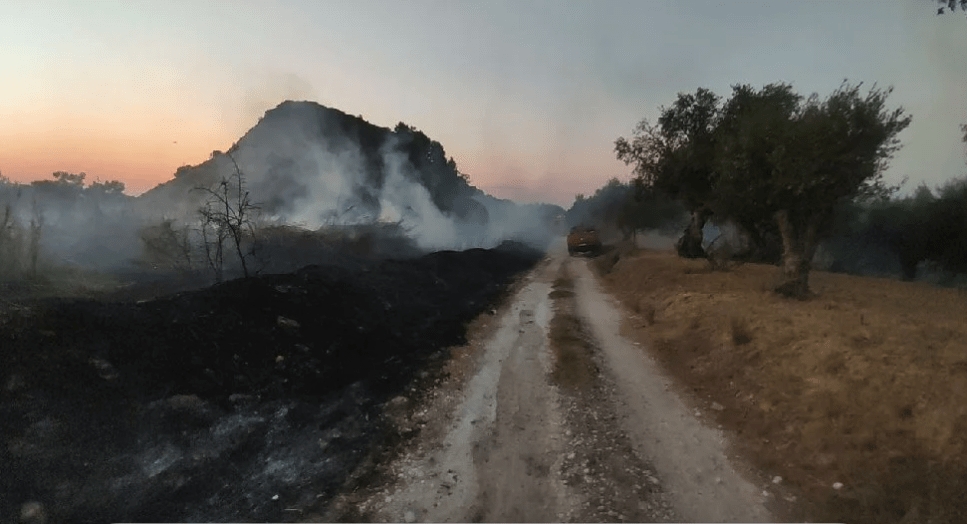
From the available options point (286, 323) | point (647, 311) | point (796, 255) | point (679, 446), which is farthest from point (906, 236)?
point (286, 323)

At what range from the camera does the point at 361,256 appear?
29281 millimetres

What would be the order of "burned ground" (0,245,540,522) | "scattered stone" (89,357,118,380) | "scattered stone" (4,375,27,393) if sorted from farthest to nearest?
"scattered stone" (89,357,118,380)
"scattered stone" (4,375,27,393)
"burned ground" (0,245,540,522)

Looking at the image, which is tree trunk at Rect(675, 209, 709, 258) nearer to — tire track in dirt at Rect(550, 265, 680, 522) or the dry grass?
the dry grass

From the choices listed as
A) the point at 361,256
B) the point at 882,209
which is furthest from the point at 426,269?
the point at 882,209

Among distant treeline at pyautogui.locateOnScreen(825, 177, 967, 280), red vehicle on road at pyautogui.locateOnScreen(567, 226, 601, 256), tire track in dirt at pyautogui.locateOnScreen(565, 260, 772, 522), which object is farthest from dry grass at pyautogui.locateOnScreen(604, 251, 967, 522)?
red vehicle on road at pyautogui.locateOnScreen(567, 226, 601, 256)

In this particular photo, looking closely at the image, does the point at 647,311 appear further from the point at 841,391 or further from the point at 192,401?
the point at 192,401

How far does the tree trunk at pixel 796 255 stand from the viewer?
53.5 ft

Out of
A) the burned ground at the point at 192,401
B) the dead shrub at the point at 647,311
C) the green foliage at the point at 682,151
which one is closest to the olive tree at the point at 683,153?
the green foliage at the point at 682,151

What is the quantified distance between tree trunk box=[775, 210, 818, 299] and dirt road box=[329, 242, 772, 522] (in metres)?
A: 7.40

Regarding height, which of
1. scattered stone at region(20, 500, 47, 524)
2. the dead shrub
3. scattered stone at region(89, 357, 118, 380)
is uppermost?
scattered stone at region(89, 357, 118, 380)

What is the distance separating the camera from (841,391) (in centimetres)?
834

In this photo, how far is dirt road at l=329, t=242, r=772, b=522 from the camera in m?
6.14

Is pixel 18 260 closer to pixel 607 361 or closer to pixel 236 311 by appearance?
pixel 236 311

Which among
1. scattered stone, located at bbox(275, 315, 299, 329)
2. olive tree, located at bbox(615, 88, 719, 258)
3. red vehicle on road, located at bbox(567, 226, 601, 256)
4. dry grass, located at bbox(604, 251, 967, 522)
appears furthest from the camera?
red vehicle on road, located at bbox(567, 226, 601, 256)
